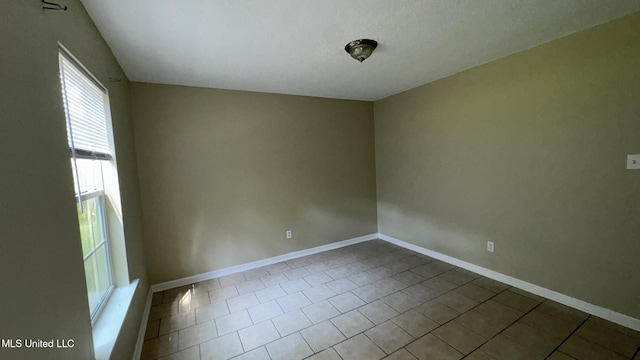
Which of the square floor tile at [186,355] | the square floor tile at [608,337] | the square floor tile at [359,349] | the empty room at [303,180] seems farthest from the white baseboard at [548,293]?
the square floor tile at [186,355]

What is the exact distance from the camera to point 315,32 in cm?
185

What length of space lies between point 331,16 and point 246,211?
7.94ft

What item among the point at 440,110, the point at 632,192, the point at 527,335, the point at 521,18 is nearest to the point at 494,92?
the point at 440,110

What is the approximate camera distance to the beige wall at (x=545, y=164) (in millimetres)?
1883

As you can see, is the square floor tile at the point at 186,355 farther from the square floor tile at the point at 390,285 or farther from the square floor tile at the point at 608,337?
the square floor tile at the point at 608,337

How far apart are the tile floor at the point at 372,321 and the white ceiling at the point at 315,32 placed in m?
2.35

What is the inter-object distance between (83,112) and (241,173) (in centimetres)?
183

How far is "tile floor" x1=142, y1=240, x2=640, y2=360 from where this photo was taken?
178 cm

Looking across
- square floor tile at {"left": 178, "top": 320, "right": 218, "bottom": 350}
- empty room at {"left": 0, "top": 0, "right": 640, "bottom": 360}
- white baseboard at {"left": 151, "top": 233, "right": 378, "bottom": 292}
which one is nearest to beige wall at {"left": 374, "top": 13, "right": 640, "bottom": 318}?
empty room at {"left": 0, "top": 0, "right": 640, "bottom": 360}

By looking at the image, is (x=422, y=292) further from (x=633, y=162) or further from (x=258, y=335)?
(x=633, y=162)

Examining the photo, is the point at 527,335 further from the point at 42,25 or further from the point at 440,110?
the point at 42,25

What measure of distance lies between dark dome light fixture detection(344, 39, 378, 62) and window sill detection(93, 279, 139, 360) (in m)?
2.54

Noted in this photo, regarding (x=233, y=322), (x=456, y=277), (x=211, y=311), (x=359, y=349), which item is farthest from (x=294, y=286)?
(x=456, y=277)

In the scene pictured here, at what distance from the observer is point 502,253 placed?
2650 millimetres
